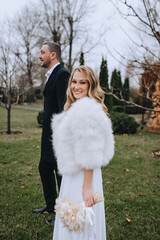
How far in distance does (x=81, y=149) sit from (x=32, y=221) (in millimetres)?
1946

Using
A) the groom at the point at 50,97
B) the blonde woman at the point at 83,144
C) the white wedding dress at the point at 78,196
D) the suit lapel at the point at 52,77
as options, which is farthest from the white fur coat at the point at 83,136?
the suit lapel at the point at 52,77

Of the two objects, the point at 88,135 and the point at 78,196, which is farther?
the point at 78,196

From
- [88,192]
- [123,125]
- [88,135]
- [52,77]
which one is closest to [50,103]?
[52,77]

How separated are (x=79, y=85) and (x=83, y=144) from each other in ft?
1.88

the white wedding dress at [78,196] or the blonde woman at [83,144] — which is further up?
the blonde woman at [83,144]

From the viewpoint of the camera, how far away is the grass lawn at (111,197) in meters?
2.61

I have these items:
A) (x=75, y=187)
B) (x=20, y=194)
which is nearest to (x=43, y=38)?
(x=20, y=194)

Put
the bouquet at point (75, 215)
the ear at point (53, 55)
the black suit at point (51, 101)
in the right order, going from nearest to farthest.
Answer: the bouquet at point (75, 215)
the black suit at point (51, 101)
the ear at point (53, 55)

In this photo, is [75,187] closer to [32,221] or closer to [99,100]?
[99,100]

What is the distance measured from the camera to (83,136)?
1.46 metres

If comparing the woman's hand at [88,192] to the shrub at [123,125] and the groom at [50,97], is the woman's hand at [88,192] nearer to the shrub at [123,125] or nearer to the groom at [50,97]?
the groom at [50,97]

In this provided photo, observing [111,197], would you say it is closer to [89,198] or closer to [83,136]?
[89,198]

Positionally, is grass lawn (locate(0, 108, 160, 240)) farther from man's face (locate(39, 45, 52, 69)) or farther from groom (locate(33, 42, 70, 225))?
man's face (locate(39, 45, 52, 69))

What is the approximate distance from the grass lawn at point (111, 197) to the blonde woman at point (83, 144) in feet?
3.32
